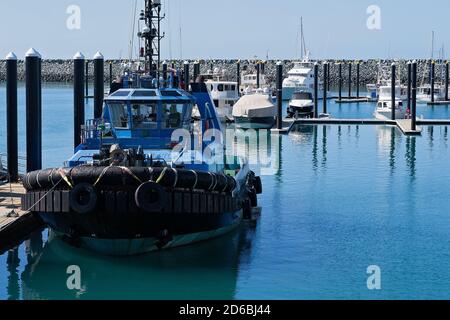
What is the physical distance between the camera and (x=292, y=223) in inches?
1030

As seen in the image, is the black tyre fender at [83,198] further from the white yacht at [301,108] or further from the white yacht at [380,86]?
the white yacht at [380,86]

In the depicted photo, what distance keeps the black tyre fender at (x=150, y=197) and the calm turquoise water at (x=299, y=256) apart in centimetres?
181

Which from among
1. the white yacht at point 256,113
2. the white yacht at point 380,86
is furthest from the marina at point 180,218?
the white yacht at point 380,86

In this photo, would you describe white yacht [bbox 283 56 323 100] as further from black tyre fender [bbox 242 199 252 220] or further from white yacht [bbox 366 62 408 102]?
black tyre fender [bbox 242 199 252 220]

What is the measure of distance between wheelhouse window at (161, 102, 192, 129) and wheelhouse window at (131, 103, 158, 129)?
254 mm

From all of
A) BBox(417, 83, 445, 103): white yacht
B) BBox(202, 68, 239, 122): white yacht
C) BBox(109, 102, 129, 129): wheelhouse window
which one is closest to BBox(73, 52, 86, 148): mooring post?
BBox(109, 102, 129, 129): wheelhouse window

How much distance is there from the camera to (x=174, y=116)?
24188 mm

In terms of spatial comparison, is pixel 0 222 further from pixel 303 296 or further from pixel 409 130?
pixel 409 130

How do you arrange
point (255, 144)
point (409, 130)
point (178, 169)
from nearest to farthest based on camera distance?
point (178, 169)
point (255, 144)
point (409, 130)

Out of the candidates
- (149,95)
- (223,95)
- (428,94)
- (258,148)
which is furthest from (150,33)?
(428,94)

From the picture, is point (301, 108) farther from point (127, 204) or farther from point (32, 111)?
point (127, 204)

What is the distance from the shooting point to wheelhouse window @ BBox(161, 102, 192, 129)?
945 inches

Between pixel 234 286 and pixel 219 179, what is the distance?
112 inches

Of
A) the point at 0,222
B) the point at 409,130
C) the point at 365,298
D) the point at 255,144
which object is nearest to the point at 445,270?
the point at 365,298
